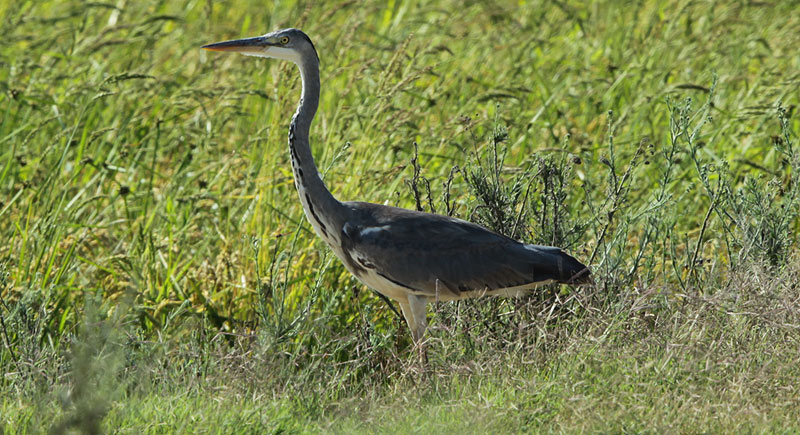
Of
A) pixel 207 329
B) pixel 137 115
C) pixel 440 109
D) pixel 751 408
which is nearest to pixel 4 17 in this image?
pixel 137 115

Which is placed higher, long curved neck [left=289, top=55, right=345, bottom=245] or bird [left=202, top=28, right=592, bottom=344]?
long curved neck [left=289, top=55, right=345, bottom=245]

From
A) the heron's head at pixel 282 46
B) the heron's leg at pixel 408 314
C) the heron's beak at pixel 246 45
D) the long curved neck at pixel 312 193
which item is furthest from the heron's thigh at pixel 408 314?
the heron's beak at pixel 246 45

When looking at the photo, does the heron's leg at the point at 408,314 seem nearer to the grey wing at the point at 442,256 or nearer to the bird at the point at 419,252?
the bird at the point at 419,252

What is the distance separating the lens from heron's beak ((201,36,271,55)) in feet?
17.1

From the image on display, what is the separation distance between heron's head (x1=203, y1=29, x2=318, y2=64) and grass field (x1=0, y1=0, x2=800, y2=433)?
574 millimetres

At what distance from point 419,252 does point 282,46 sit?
52.2 inches

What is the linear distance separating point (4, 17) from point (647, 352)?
240 inches

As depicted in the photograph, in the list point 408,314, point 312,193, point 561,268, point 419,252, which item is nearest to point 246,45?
point 312,193

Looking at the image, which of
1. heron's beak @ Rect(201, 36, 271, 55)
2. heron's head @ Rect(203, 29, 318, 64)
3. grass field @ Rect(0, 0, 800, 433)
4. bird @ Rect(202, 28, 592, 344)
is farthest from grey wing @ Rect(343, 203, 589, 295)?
heron's beak @ Rect(201, 36, 271, 55)

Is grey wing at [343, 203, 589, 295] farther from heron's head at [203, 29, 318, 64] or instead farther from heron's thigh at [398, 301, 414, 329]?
heron's head at [203, 29, 318, 64]

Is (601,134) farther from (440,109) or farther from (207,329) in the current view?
(207,329)

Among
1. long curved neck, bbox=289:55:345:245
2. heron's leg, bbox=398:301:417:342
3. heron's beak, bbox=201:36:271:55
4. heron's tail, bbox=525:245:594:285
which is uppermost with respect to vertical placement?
heron's beak, bbox=201:36:271:55

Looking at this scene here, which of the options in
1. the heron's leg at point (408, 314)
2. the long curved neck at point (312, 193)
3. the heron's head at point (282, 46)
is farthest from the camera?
the heron's head at point (282, 46)

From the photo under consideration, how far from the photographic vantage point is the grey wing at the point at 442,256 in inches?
193
